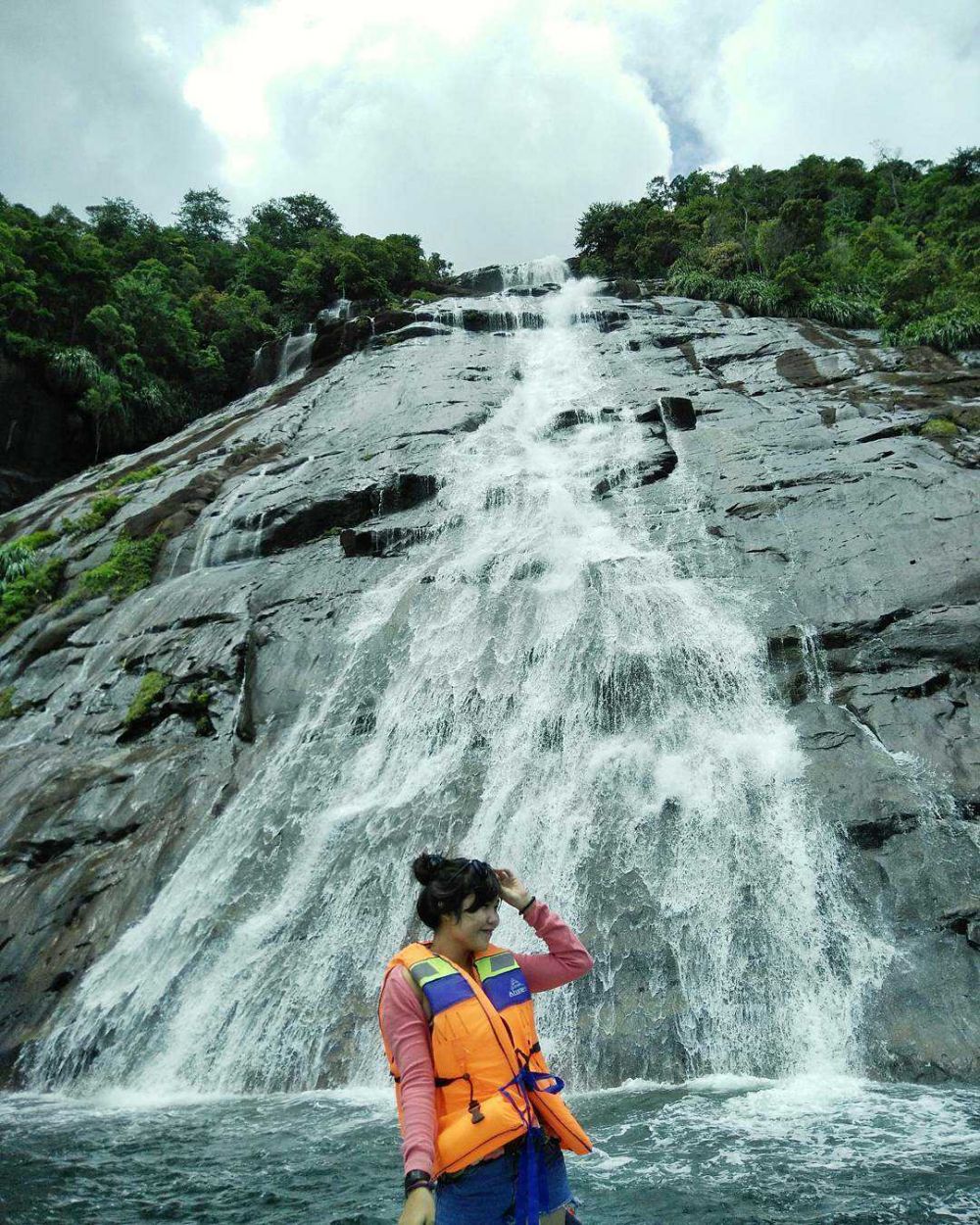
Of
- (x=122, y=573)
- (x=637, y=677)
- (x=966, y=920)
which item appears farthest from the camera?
(x=122, y=573)

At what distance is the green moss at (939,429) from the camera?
41.8 ft

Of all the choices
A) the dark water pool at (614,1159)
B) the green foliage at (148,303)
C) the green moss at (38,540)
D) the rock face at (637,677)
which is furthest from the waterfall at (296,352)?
the dark water pool at (614,1159)

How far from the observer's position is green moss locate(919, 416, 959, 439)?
41.8 ft

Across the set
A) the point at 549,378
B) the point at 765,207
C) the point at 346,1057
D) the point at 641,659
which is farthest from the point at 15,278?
the point at 765,207

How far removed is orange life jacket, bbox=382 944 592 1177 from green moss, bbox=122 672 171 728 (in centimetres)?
1034

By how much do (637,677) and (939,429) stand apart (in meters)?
7.33

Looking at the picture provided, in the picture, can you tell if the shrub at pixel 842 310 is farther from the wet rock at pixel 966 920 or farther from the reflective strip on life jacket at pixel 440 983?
the reflective strip on life jacket at pixel 440 983

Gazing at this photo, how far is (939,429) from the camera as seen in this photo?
506 inches

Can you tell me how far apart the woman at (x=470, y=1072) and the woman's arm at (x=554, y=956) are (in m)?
0.08

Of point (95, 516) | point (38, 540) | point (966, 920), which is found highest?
point (95, 516)

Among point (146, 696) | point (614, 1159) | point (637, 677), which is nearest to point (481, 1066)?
point (614, 1159)

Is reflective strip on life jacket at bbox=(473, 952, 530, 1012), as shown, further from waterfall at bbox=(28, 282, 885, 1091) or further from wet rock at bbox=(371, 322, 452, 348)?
wet rock at bbox=(371, 322, 452, 348)

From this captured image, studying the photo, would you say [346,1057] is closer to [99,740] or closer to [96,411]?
[99,740]

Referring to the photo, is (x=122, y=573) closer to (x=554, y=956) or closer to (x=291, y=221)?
(x=554, y=956)
